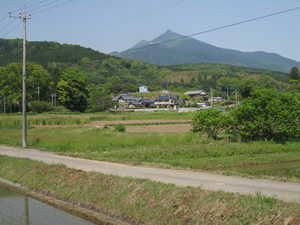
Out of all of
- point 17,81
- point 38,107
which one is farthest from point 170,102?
point 17,81

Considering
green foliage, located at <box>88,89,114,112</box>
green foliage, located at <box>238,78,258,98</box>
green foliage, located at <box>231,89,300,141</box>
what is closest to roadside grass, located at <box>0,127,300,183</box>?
green foliage, located at <box>231,89,300,141</box>

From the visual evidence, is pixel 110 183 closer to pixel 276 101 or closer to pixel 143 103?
pixel 276 101

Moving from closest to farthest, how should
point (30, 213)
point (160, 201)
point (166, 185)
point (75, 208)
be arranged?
point (160, 201), point (166, 185), point (30, 213), point (75, 208)

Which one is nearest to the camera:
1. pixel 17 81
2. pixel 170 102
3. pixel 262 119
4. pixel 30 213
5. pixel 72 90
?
pixel 30 213

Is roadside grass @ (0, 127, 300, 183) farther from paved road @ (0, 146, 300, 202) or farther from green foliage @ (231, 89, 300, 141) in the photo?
paved road @ (0, 146, 300, 202)

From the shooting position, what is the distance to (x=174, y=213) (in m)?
9.11

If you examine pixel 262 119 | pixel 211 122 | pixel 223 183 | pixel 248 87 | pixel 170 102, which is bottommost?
pixel 223 183

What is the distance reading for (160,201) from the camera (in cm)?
983

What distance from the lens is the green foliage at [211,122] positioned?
105ft

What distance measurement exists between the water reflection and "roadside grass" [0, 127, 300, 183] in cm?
765

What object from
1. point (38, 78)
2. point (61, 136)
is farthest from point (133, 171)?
point (38, 78)

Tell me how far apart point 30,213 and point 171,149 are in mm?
14593

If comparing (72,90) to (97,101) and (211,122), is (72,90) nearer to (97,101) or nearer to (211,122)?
(97,101)

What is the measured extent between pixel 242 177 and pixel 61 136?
21009 millimetres
